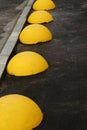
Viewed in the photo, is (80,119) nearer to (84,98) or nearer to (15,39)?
(84,98)

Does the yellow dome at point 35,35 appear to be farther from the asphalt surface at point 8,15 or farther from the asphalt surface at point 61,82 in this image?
the asphalt surface at point 8,15

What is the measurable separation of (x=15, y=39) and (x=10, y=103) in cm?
442

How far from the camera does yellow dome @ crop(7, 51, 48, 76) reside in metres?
8.34

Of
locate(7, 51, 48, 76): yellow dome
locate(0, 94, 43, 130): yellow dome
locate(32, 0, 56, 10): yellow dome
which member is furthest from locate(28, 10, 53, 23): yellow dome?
locate(0, 94, 43, 130): yellow dome

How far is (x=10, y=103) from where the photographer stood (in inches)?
247

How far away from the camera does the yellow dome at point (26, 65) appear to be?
834cm

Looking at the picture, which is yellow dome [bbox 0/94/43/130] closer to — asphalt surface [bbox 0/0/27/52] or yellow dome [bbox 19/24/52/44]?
yellow dome [bbox 19/24/52/44]

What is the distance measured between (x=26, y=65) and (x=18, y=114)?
7.37 ft

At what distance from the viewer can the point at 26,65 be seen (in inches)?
328

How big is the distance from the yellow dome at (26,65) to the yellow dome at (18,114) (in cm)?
193

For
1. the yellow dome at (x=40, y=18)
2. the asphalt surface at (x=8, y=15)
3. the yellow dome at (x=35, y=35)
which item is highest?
the yellow dome at (x=35, y=35)

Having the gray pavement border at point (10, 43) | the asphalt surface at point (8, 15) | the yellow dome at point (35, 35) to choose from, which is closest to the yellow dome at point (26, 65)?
the gray pavement border at point (10, 43)

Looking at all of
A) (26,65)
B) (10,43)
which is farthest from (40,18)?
(26,65)

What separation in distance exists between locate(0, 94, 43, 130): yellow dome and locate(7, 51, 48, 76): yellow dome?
75.8 inches
